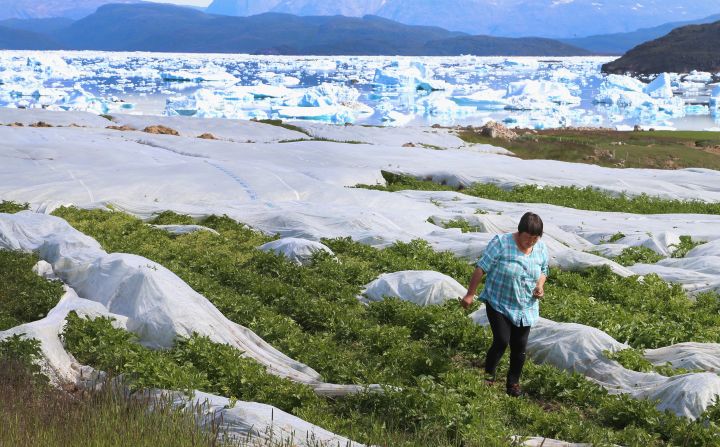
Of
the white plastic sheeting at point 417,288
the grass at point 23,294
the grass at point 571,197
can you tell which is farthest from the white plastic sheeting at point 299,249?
the grass at point 571,197

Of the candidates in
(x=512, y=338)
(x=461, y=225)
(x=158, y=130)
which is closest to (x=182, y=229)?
(x=461, y=225)

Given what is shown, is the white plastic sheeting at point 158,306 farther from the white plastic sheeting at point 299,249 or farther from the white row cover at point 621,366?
the white plastic sheeting at point 299,249

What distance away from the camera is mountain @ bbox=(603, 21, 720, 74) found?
160 meters

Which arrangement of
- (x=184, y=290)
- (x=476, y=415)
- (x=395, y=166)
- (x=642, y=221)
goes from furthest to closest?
(x=395, y=166), (x=642, y=221), (x=184, y=290), (x=476, y=415)

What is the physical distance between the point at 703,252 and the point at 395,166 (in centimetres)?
1531

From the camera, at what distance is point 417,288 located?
13.4 metres

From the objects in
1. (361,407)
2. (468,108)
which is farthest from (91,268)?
(468,108)

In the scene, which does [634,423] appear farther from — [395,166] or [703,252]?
[395,166]

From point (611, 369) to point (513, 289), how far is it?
7.01ft

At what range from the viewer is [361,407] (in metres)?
9.02

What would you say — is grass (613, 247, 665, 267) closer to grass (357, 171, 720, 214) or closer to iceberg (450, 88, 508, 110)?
grass (357, 171, 720, 214)

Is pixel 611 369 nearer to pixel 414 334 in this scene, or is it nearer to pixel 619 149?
pixel 414 334

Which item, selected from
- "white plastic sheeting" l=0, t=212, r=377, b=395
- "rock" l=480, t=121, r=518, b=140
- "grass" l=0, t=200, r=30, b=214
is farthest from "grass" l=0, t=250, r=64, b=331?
"rock" l=480, t=121, r=518, b=140

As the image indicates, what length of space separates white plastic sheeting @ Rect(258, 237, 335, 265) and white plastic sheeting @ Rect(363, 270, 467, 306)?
2020 mm
